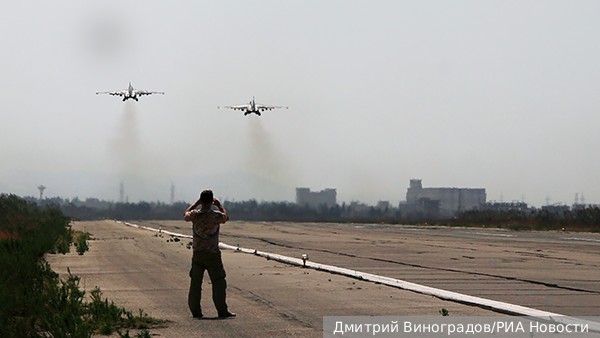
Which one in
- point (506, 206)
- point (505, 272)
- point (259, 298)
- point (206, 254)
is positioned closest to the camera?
point (206, 254)

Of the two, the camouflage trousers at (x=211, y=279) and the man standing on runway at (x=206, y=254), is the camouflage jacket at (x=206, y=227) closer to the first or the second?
the man standing on runway at (x=206, y=254)

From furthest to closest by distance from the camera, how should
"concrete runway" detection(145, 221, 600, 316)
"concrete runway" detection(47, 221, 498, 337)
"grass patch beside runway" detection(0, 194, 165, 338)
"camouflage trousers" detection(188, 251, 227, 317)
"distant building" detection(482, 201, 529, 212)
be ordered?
"distant building" detection(482, 201, 529, 212), "concrete runway" detection(145, 221, 600, 316), "camouflage trousers" detection(188, 251, 227, 317), "concrete runway" detection(47, 221, 498, 337), "grass patch beside runway" detection(0, 194, 165, 338)

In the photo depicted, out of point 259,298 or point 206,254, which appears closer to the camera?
point 206,254

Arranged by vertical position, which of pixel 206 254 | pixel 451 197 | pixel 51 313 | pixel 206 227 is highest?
pixel 451 197

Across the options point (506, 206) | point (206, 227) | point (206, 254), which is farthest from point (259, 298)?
point (506, 206)

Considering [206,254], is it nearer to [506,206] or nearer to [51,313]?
[51,313]

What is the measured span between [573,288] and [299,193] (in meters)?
181

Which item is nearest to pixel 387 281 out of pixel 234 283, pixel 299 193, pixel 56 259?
pixel 234 283

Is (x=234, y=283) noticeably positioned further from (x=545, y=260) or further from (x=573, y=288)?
(x=545, y=260)

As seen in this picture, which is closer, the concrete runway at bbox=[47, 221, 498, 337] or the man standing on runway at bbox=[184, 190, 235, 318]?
the concrete runway at bbox=[47, 221, 498, 337]

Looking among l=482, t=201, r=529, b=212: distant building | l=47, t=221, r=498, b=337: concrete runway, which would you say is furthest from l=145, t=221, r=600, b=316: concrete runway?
→ l=482, t=201, r=529, b=212: distant building

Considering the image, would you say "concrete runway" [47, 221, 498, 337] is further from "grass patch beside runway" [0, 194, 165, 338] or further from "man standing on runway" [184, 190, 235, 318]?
"grass patch beside runway" [0, 194, 165, 338]

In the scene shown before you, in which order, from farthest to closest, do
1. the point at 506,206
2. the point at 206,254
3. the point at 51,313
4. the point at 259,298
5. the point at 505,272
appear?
the point at 506,206
the point at 505,272
the point at 259,298
the point at 206,254
the point at 51,313

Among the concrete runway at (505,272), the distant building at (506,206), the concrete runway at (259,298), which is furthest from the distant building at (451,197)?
the concrete runway at (259,298)
